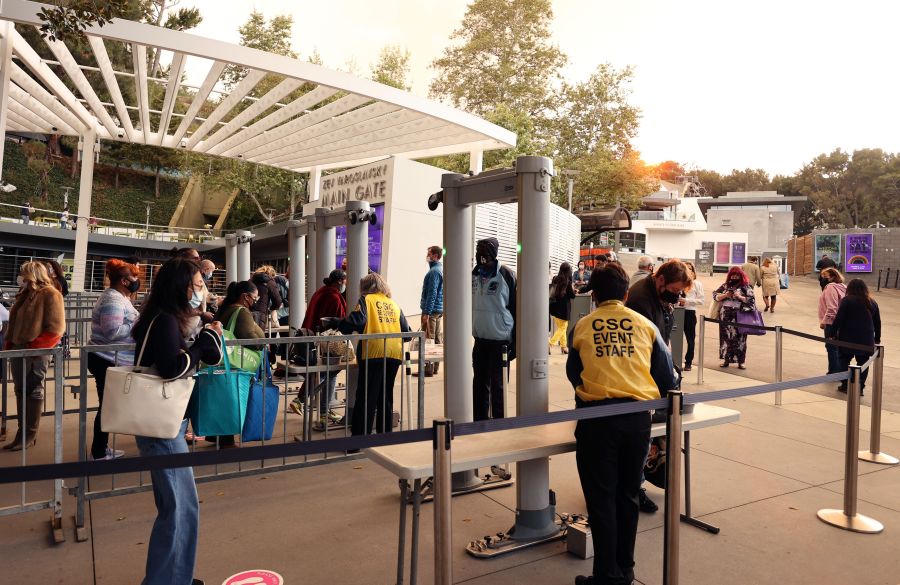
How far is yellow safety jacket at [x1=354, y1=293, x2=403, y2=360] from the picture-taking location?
5.57 metres

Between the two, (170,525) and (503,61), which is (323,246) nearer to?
(170,525)

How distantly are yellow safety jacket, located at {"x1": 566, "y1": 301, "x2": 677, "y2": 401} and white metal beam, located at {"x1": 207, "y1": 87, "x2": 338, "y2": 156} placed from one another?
9.57 meters

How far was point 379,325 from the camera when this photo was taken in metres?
5.65

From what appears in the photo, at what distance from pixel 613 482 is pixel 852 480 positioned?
7.63ft

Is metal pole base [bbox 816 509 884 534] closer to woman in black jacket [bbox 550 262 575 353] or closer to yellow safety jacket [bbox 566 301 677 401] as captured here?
yellow safety jacket [bbox 566 301 677 401]

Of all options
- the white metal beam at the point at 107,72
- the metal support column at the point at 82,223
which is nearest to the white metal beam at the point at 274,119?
the white metal beam at the point at 107,72

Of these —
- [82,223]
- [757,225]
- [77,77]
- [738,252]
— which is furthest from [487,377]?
[757,225]

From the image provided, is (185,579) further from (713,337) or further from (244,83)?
(713,337)

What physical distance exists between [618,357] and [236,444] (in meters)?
4.11

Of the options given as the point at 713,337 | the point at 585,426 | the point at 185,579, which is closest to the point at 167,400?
the point at 185,579

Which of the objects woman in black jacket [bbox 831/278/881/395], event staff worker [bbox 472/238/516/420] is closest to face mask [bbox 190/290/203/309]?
event staff worker [bbox 472/238/516/420]

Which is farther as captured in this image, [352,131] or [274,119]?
[352,131]

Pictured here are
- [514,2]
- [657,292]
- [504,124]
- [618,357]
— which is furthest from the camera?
[514,2]

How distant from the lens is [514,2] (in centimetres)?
4100
